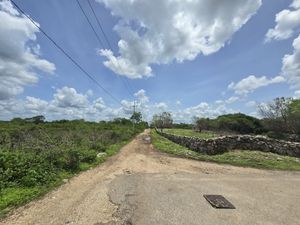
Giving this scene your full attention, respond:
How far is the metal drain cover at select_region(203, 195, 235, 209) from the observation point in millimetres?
Answer: 6606

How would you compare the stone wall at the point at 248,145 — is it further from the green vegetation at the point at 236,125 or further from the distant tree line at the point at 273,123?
the green vegetation at the point at 236,125

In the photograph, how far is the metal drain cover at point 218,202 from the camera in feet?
21.7

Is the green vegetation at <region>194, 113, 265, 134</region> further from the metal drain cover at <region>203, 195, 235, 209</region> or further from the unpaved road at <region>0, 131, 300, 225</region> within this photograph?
the metal drain cover at <region>203, 195, 235, 209</region>

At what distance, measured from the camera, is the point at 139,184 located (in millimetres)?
8984

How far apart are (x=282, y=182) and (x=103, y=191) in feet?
23.1

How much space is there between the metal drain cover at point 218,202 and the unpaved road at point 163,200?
18 cm

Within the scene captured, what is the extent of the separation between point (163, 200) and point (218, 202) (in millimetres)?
1500

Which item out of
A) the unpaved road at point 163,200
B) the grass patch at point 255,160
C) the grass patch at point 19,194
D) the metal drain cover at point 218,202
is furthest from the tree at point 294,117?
the grass patch at point 19,194

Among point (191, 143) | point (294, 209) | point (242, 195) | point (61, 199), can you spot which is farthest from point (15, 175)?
point (191, 143)

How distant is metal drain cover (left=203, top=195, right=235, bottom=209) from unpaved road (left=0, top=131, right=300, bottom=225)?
177 millimetres

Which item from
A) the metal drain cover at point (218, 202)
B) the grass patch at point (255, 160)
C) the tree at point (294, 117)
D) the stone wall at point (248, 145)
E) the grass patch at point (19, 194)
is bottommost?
the metal drain cover at point (218, 202)

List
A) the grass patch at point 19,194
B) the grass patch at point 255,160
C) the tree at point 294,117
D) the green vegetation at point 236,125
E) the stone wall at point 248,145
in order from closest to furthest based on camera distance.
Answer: the grass patch at point 19,194 < the grass patch at point 255,160 < the stone wall at point 248,145 < the tree at point 294,117 < the green vegetation at point 236,125

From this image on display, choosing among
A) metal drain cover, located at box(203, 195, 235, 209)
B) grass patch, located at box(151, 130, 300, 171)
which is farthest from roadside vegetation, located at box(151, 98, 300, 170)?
metal drain cover, located at box(203, 195, 235, 209)

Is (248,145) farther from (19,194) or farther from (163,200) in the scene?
(19,194)
